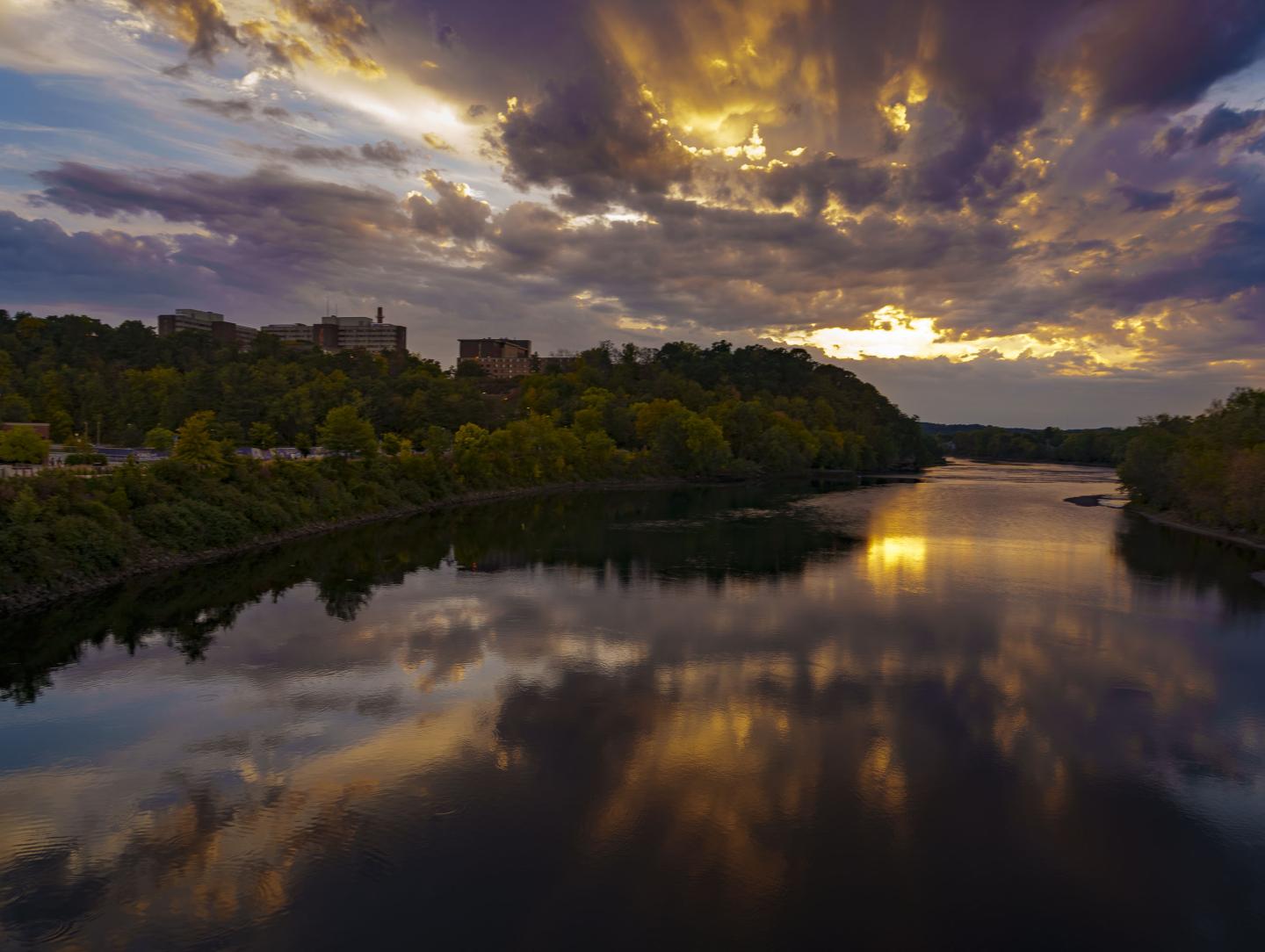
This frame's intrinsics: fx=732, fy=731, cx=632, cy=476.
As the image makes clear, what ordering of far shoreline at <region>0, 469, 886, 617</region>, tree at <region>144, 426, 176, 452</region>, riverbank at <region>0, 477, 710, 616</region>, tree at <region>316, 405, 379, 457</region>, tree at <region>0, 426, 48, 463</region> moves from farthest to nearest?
tree at <region>316, 405, 379, 457</region> < tree at <region>144, 426, 176, 452</region> < tree at <region>0, 426, 48, 463</region> < far shoreline at <region>0, 469, 886, 617</region> < riverbank at <region>0, 477, 710, 616</region>

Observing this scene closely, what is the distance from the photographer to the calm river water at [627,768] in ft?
51.4

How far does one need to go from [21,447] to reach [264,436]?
117 ft

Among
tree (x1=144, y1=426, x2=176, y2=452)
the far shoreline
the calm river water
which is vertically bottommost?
the far shoreline

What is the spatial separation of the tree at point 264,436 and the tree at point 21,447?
31.4 metres

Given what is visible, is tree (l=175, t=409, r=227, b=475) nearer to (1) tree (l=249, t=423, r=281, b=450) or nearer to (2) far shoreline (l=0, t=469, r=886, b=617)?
(2) far shoreline (l=0, t=469, r=886, b=617)

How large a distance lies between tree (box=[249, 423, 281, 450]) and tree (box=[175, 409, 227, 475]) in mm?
33135

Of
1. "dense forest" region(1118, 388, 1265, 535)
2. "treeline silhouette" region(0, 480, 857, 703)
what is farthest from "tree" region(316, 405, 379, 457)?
"dense forest" region(1118, 388, 1265, 535)

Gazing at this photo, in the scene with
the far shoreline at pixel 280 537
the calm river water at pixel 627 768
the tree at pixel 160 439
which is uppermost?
the tree at pixel 160 439

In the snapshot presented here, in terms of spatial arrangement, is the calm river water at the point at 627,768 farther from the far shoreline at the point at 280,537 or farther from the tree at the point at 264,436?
the tree at the point at 264,436

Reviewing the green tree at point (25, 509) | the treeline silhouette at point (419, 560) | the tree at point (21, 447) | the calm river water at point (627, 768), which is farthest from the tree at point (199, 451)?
the green tree at point (25, 509)

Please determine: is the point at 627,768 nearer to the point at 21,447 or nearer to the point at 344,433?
the point at 21,447

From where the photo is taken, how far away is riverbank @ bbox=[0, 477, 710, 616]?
37062 millimetres

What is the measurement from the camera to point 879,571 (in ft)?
178

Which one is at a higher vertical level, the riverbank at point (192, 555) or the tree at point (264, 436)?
the tree at point (264, 436)
